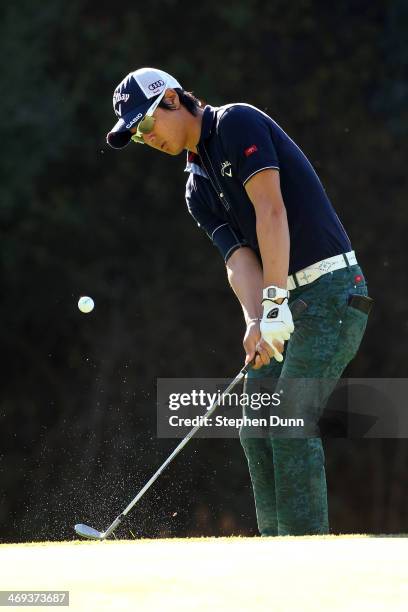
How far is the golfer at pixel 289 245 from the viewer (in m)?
3.12

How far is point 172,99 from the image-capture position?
327cm

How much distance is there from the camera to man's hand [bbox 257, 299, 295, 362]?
3102 mm

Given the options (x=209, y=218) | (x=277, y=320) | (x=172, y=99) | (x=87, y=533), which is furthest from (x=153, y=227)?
(x=277, y=320)

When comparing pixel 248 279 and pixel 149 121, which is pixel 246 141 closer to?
pixel 149 121

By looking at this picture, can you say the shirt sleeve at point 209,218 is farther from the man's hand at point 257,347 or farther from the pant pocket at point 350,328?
the pant pocket at point 350,328

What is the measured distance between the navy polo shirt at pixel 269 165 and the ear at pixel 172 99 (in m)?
0.08

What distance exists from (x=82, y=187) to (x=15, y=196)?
0.57 metres

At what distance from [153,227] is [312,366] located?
644 cm

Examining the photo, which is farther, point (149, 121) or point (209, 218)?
point (209, 218)

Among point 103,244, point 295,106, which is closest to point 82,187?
point 103,244

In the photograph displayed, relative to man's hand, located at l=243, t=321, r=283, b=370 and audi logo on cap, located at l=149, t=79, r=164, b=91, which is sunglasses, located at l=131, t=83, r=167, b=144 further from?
man's hand, located at l=243, t=321, r=283, b=370

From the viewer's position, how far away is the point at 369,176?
32.6ft

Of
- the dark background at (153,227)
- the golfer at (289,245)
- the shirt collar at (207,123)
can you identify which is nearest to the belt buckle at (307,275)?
the golfer at (289,245)

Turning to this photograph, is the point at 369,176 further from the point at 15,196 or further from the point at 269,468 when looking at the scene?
the point at 269,468
